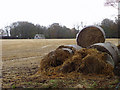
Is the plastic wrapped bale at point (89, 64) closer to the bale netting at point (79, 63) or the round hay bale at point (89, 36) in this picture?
the bale netting at point (79, 63)

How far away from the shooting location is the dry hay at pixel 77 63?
4.50 meters

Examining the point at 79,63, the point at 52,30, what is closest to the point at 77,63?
the point at 79,63

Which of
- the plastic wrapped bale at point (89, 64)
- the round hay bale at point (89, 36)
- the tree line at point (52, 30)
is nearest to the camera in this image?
the plastic wrapped bale at point (89, 64)

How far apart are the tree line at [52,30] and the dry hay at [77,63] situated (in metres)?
9.21

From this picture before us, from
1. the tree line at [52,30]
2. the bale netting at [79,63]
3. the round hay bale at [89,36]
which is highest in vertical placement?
the tree line at [52,30]

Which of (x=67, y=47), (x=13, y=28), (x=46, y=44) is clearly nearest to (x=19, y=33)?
(x=13, y=28)

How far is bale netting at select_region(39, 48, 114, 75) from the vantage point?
14.8 ft

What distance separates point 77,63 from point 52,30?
1133 centimetres

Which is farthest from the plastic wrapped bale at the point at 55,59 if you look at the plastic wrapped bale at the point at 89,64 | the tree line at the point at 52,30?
the tree line at the point at 52,30

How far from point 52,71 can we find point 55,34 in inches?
427

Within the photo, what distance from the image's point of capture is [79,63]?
4.72 meters

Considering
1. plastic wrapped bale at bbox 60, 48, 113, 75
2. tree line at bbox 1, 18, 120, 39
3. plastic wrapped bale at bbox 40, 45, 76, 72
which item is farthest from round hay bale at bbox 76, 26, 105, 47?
tree line at bbox 1, 18, 120, 39

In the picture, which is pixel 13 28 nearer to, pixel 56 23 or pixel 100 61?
pixel 56 23

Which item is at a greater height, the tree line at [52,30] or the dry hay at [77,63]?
the tree line at [52,30]
